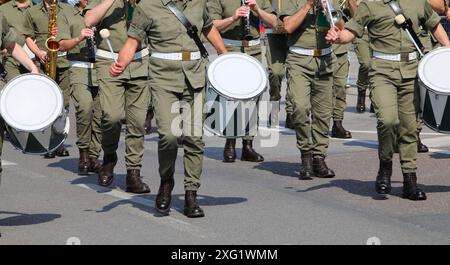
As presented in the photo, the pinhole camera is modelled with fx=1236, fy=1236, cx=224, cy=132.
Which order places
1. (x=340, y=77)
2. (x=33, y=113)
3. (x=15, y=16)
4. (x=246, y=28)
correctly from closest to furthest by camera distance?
(x=33, y=113) → (x=246, y=28) → (x=15, y=16) → (x=340, y=77)

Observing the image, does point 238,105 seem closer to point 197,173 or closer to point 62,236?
point 197,173

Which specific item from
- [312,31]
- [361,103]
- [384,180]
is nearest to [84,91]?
[312,31]

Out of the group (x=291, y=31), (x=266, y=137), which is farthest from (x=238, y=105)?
(x=266, y=137)

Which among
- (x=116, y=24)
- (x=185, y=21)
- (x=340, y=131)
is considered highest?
(x=185, y=21)

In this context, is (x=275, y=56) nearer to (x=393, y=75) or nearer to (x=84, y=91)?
(x=84, y=91)

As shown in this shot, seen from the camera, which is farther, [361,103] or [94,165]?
[361,103]

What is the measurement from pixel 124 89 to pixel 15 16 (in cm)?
305

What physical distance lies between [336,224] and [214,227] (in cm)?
94

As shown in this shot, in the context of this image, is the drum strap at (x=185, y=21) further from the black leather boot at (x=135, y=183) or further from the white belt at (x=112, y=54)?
the black leather boot at (x=135, y=183)

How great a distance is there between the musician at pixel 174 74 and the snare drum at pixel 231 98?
132 millimetres

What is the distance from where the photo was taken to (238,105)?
31.2ft

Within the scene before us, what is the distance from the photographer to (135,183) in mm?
11352

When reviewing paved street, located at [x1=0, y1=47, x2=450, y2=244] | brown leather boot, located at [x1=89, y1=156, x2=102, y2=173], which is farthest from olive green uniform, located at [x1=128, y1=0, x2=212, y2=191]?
brown leather boot, located at [x1=89, y1=156, x2=102, y2=173]

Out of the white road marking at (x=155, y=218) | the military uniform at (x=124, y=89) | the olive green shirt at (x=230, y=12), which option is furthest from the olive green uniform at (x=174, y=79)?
the olive green shirt at (x=230, y=12)
